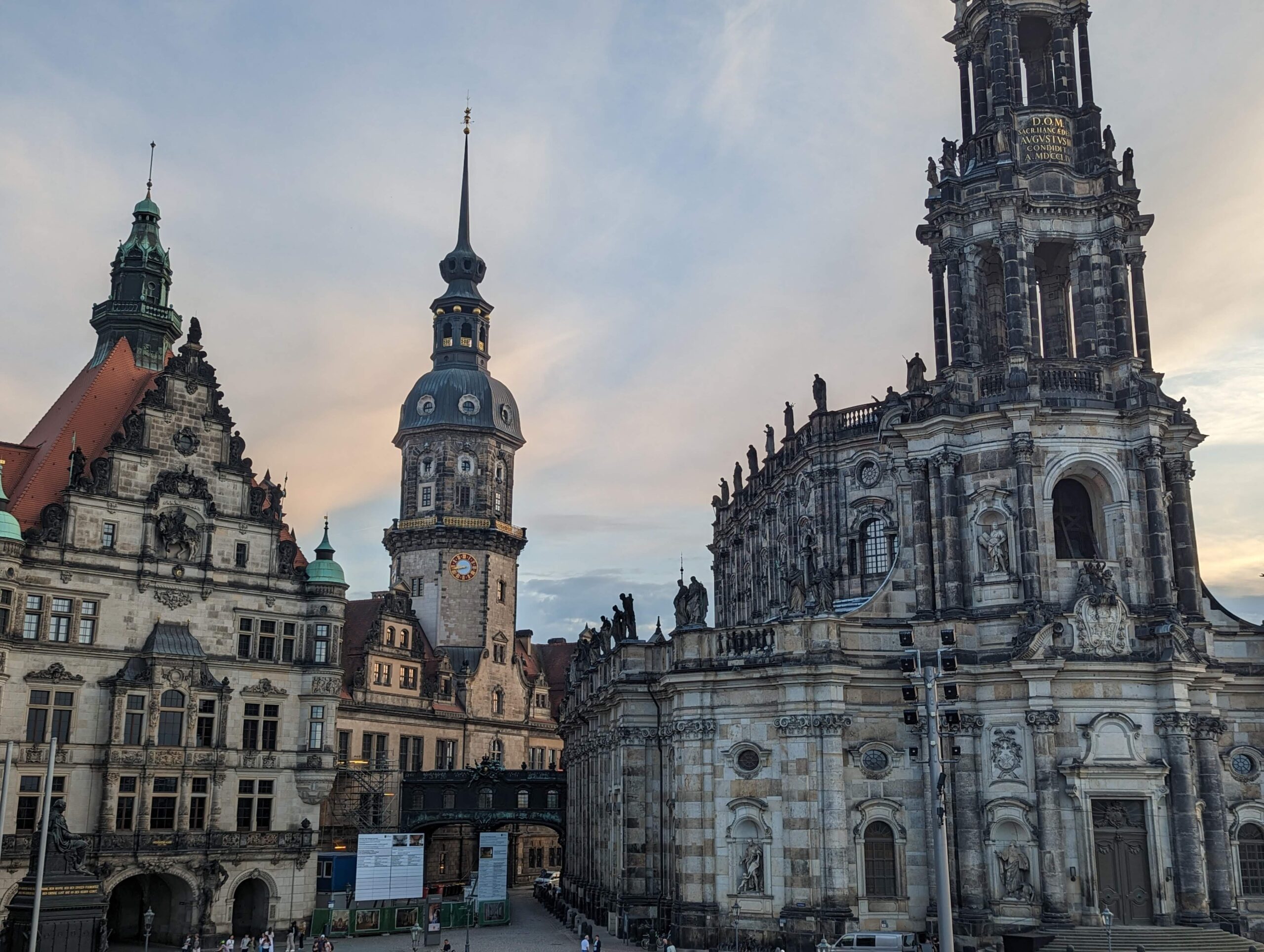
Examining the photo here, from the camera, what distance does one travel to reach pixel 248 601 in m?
58.9

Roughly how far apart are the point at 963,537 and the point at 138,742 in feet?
118

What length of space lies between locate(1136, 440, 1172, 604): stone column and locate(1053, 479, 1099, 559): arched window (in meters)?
2.24

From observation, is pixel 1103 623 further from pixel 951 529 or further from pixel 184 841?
pixel 184 841

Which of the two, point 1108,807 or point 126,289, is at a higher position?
point 126,289

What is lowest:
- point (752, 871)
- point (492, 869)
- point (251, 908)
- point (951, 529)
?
point (251, 908)

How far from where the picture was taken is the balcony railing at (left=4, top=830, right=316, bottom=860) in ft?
163

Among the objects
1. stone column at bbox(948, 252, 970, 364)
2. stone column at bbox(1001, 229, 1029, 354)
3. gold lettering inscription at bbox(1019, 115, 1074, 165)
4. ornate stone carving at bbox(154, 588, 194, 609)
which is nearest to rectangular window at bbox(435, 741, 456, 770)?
ornate stone carving at bbox(154, 588, 194, 609)

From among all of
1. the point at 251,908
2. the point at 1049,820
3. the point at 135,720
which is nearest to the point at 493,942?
the point at 251,908

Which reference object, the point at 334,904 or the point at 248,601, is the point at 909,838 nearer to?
the point at 334,904

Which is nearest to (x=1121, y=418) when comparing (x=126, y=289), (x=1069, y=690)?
(x=1069, y=690)

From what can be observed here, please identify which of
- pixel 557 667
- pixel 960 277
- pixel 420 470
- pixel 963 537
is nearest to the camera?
pixel 963 537

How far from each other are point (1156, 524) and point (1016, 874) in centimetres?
1430

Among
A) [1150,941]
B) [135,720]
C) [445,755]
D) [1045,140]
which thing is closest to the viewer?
[1150,941]

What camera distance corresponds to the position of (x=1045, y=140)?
53.0 meters
